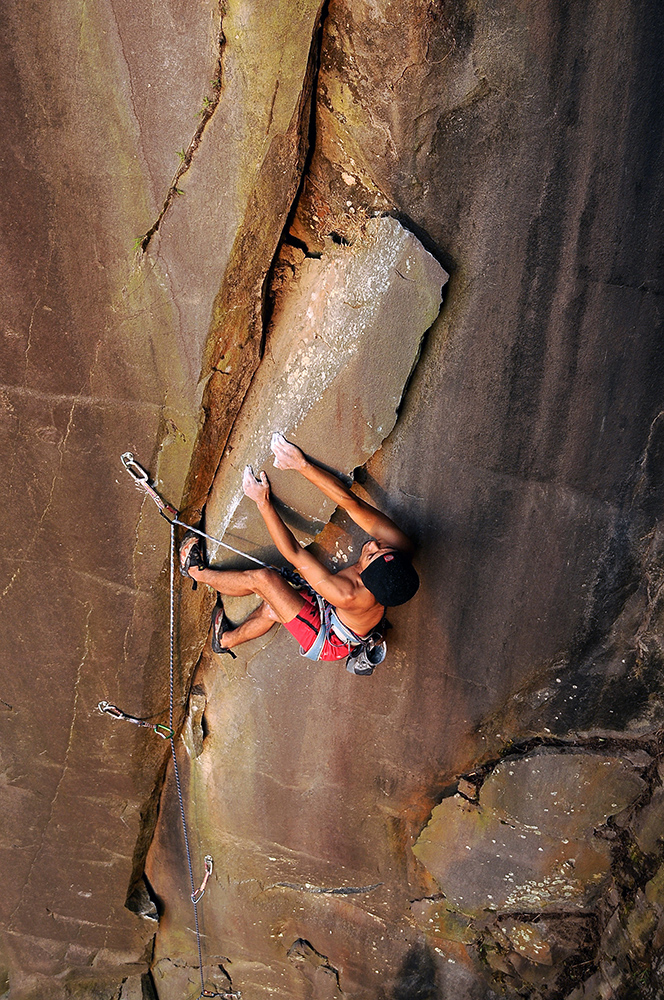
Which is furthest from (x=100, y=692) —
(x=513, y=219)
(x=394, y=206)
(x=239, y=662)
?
(x=513, y=219)

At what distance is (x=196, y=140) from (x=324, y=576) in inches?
75.2

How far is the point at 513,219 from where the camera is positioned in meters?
2.53

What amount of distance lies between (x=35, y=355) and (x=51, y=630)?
1391mm

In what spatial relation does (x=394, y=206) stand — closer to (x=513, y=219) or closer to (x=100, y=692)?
(x=513, y=219)

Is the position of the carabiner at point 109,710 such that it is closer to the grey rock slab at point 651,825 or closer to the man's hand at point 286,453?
the man's hand at point 286,453

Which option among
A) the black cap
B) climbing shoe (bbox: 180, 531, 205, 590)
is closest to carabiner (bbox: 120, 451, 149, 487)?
climbing shoe (bbox: 180, 531, 205, 590)

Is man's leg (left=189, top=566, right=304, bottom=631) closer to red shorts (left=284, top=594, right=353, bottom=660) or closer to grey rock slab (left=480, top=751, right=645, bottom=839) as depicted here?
red shorts (left=284, top=594, right=353, bottom=660)

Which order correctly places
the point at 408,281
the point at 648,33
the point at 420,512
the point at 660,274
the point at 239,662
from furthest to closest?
the point at 239,662 → the point at 420,512 → the point at 408,281 → the point at 660,274 → the point at 648,33

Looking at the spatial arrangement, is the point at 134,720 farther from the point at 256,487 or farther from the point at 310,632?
the point at 256,487

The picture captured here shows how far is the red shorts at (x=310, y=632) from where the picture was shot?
304 centimetres

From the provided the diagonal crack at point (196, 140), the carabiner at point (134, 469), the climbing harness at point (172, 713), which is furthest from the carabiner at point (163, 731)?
the diagonal crack at point (196, 140)

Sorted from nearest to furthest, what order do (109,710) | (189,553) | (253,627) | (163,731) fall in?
(189,553), (253,627), (109,710), (163,731)

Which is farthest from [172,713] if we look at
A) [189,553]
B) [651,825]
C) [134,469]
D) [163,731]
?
[651,825]

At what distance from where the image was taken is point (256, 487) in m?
2.97
